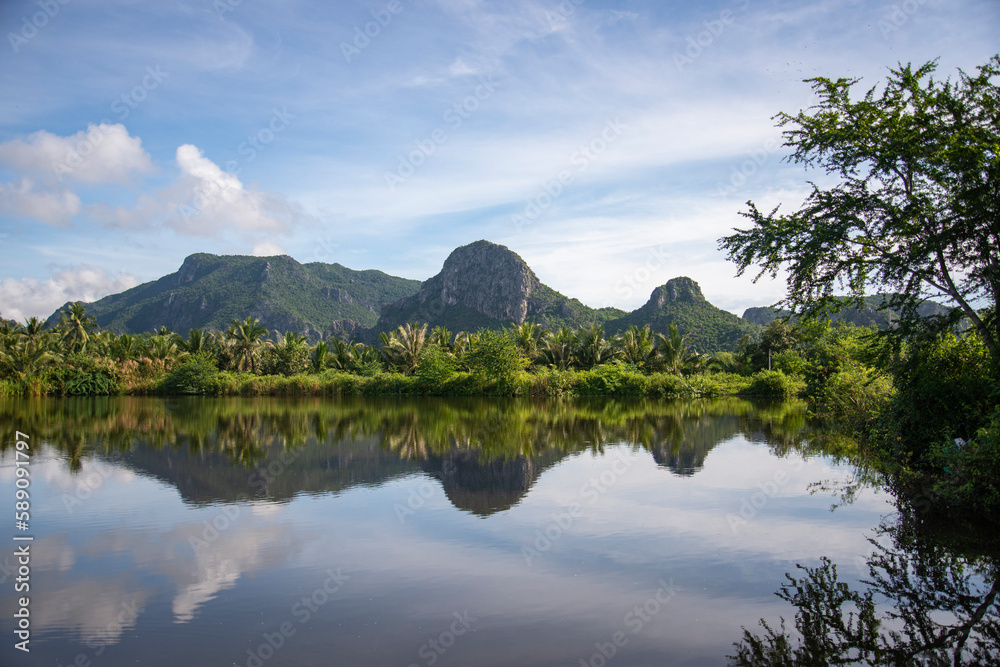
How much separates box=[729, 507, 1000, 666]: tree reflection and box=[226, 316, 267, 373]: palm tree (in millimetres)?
63649

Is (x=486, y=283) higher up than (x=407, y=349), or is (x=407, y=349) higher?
(x=486, y=283)

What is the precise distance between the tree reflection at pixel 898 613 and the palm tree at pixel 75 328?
72047 mm

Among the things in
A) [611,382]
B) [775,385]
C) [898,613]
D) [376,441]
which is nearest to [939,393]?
[898,613]

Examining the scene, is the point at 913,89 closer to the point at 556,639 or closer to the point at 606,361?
the point at 556,639

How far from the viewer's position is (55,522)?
34.3 ft

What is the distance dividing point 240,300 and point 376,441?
5979 inches

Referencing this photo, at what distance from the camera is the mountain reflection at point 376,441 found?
45.5 ft

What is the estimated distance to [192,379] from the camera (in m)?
55.2

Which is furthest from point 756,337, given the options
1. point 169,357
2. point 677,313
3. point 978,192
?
point 978,192

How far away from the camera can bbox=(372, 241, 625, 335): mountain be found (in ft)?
445

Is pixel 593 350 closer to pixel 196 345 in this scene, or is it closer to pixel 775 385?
pixel 775 385

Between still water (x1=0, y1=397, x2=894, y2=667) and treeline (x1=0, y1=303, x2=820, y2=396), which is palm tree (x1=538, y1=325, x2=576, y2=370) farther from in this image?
still water (x1=0, y1=397, x2=894, y2=667)

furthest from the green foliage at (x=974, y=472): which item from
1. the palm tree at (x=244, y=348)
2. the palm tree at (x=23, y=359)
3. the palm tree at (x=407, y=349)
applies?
the palm tree at (x=244, y=348)

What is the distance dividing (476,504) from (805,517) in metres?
6.21
